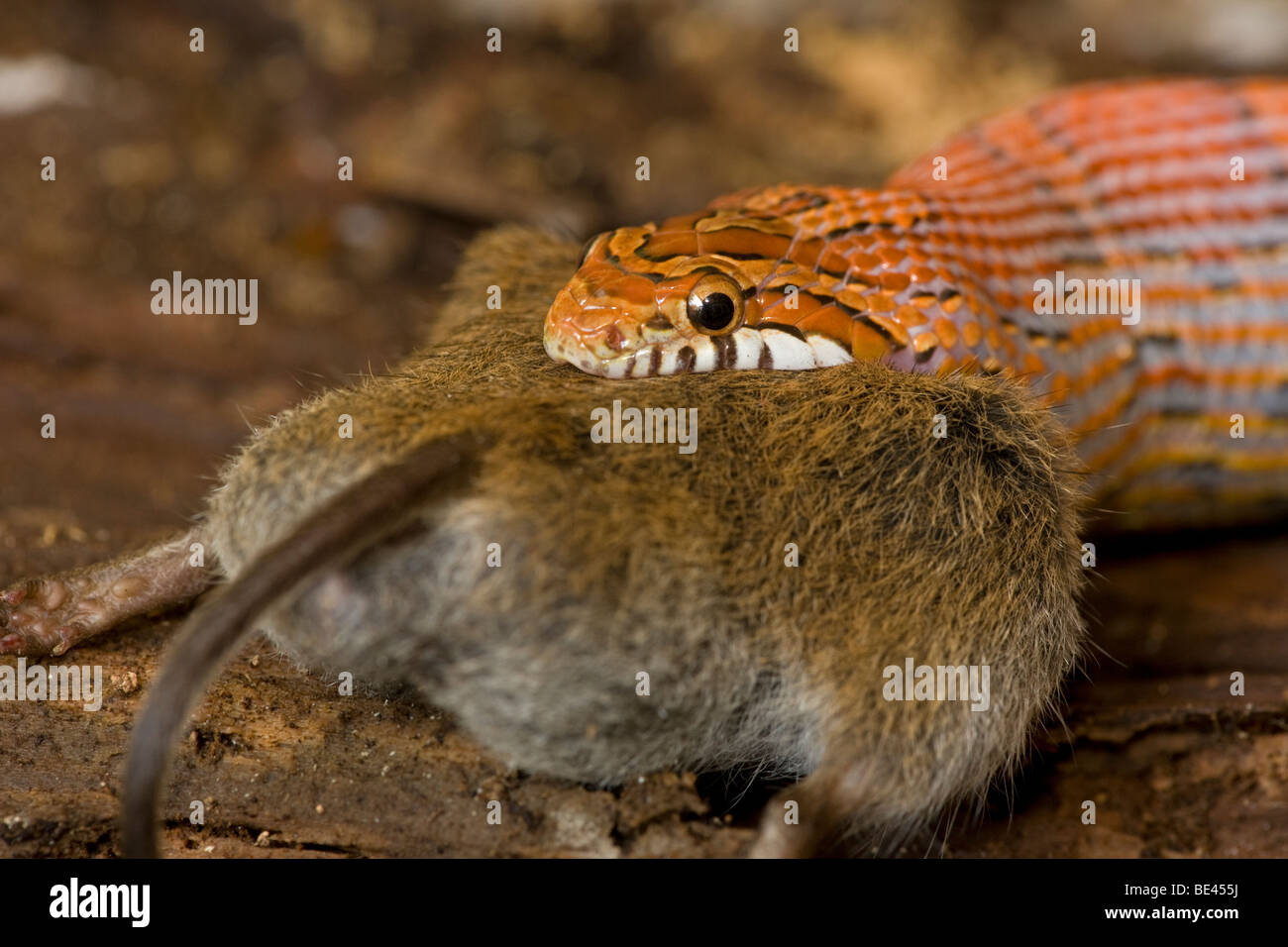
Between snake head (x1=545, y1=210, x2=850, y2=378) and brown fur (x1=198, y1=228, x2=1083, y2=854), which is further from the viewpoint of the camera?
snake head (x1=545, y1=210, x2=850, y2=378)

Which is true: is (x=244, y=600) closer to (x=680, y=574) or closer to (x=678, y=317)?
(x=680, y=574)

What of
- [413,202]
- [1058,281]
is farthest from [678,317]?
[413,202]

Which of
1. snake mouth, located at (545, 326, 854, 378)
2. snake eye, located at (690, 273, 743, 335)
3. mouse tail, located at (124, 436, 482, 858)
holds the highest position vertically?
snake eye, located at (690, 273, 743, 335)

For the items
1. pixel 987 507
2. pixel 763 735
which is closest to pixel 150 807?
pixel 763 735

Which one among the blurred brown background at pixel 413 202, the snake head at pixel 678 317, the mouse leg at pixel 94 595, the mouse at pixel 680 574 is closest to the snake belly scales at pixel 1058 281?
the snake head at pixel 678 317

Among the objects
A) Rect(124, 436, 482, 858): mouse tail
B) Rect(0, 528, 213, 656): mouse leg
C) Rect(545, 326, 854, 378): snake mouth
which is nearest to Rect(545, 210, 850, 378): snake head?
Rect(545, 326, 854, 378): snake mouth

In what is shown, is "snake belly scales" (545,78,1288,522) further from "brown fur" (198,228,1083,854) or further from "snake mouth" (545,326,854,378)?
"brown fur" (198,228,1083,854)

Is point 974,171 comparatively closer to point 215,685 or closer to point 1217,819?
point 1217,819

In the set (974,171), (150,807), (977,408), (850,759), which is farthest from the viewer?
(974,171)
